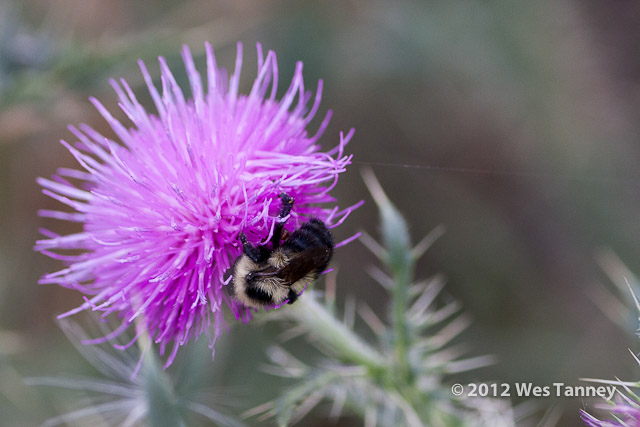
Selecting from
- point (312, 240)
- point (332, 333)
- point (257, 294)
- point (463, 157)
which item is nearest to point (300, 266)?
point (312, 240)

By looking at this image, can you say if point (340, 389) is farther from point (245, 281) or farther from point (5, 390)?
point (5, 390)

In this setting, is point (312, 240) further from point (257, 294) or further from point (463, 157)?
point (463, 157)

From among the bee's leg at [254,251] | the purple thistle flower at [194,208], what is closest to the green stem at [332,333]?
the purple thistle flower at [194,208]

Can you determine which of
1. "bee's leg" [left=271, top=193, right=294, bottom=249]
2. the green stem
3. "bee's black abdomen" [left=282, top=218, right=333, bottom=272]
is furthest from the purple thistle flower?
the green stem

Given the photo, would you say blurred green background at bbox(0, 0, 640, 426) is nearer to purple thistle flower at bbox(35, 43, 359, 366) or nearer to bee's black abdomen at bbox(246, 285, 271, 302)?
purple thistle flower at bbox(35, 43, 359, 366)

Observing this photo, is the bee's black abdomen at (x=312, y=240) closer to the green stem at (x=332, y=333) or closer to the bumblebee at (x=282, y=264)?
the bumblebee at (x=282, y=264)

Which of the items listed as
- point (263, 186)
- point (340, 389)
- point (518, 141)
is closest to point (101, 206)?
point (263, 186)
